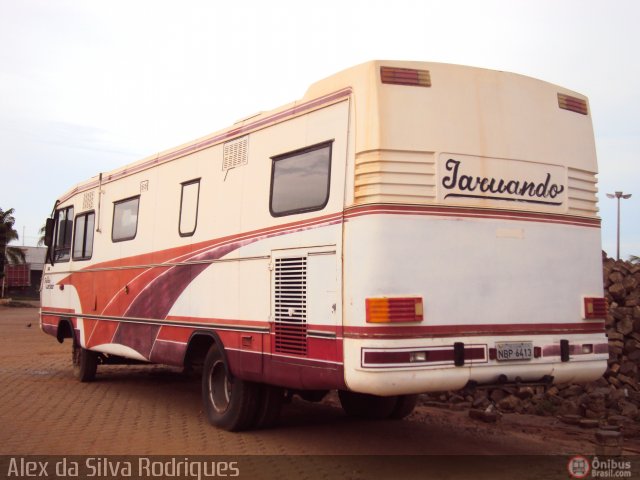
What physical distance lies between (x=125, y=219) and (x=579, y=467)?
7.05m

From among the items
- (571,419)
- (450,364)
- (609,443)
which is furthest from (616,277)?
(450,364)

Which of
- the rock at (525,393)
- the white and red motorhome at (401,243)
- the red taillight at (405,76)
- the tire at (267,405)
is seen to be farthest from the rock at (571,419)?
the red taillight at (405,76)

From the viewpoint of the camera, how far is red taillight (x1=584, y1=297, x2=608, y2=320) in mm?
6969

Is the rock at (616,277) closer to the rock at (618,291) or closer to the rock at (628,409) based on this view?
the rock at (618,291)

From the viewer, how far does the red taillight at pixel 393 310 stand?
589 centimetres

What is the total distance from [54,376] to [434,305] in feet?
30.3

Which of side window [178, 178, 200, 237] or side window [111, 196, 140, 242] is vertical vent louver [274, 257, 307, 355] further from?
side window [111, 196, 140, 242]

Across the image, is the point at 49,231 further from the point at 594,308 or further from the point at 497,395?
the point at 594,308

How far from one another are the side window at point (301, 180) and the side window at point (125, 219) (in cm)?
359

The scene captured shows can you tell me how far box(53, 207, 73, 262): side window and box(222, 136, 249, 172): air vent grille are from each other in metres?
5.43

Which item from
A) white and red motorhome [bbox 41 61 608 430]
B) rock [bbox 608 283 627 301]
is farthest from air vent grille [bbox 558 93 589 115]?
rock [bbox 608 283 627 301]

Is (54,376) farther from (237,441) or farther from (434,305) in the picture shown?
(434,305)

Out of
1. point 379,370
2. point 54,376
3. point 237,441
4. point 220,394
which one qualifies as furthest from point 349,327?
point 54,376

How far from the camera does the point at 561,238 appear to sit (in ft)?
22.7
